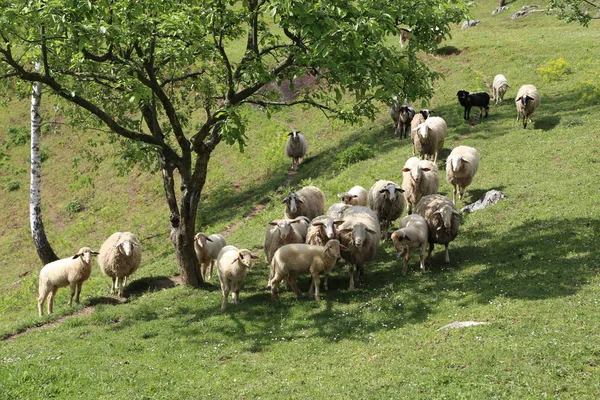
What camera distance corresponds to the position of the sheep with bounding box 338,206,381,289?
53.3 feet

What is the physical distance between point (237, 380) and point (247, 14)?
30.2 ft

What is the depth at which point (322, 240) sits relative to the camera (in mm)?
17078

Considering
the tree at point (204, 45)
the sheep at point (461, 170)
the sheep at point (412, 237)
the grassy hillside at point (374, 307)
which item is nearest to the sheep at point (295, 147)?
the grassy hillside at point (374, 307)

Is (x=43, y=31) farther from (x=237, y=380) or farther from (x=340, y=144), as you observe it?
(x=340, y=144)

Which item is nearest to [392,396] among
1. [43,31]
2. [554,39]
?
[43,31]

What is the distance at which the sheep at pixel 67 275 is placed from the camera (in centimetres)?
1816

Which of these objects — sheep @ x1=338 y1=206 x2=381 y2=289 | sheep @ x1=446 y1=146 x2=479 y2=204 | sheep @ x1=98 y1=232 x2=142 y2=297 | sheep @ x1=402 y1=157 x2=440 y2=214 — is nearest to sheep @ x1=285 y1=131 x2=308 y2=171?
sheep @ x1=446 y1=146 x2=479 y2=204

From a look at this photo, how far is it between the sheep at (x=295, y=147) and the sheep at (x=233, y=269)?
59.4 feet

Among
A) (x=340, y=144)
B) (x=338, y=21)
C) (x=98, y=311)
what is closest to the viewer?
(x=338, y=21)

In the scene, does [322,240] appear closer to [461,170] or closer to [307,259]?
[307,259]

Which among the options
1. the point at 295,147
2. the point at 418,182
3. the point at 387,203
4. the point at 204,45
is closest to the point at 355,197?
the point at 387,203

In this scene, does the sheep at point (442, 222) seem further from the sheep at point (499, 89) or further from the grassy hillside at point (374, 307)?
the sheep at point (499, 89)

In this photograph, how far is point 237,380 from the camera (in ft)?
36.3

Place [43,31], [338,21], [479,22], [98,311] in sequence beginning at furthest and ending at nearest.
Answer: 1. [479,22]
2. [98,311]
3. [43,31]
4. [338,21]
